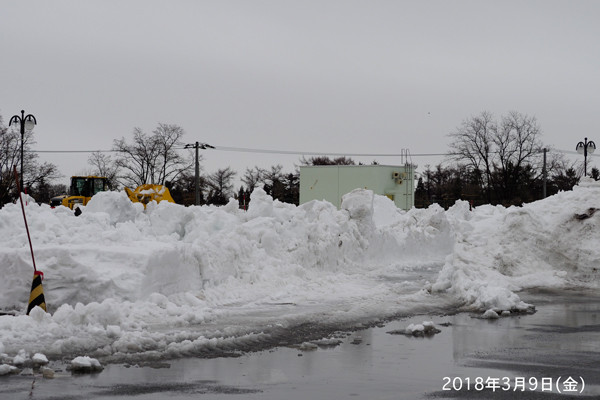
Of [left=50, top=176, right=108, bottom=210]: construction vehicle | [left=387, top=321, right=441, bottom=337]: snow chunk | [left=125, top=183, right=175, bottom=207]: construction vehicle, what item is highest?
[left=50, top=176, right=108, bottom=210]: construction vehicle

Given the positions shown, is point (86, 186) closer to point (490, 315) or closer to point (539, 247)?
point (539, 247)

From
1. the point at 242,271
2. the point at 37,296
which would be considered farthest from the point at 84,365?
the point at 242,271

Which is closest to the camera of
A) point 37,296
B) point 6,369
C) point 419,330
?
point 6,369

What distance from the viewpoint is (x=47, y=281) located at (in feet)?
39.4

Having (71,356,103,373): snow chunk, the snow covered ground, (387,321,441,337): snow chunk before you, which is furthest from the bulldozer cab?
(71,356,103,373): snow chunk

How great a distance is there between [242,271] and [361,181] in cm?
3993

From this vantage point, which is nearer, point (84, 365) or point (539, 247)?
point (84, 365)

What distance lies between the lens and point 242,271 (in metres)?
16.2

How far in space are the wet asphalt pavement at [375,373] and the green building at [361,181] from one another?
44231mm

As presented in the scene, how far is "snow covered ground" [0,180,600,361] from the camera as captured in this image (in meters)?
10.0

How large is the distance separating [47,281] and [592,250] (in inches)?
493

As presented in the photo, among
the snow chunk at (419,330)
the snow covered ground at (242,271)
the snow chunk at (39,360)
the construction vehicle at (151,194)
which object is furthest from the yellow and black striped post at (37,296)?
the construction vehicle at (151,194)

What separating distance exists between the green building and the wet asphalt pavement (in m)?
44.2

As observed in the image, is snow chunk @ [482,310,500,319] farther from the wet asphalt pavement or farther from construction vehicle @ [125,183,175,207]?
construction vehicle @ [125,183,175,207]
